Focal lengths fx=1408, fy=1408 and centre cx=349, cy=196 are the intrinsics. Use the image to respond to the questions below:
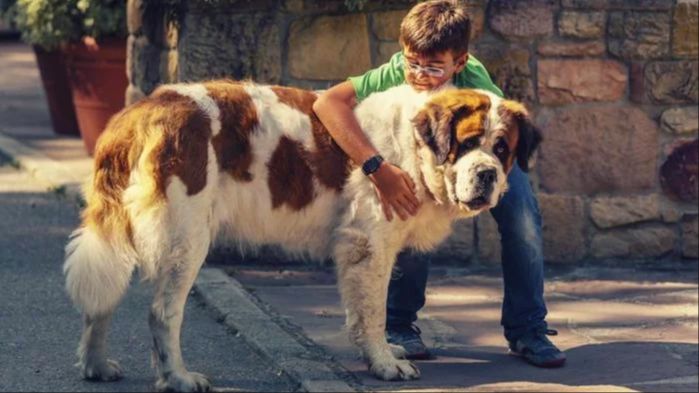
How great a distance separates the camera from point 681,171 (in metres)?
7.59

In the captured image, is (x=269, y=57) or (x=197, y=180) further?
(x=269, y=57)

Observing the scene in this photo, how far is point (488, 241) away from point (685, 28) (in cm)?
154

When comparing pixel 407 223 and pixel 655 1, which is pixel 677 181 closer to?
pixel 655 1

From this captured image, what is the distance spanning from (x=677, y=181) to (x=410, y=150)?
102 inches

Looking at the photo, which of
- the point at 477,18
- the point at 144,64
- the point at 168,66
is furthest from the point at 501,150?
the point at 144,64

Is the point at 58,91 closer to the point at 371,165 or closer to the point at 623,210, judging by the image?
the point at 623,210

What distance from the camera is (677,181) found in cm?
760

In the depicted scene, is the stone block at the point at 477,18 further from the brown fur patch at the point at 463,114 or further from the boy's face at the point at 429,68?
the brown fur patch at the point at 463,114

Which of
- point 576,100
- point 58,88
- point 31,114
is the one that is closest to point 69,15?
point 58,88

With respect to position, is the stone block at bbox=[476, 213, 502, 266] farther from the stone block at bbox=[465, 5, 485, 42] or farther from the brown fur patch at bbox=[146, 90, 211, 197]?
the brown fur patch at bbox=[146, 90, 211, 197]

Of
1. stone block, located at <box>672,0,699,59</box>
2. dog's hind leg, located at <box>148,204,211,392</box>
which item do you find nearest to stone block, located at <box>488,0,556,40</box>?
stone block, located at <box>672,0,699,59</box>

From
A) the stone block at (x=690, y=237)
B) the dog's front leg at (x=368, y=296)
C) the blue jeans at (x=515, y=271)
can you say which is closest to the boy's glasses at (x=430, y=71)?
the blue jeans at (x=515, y=271)

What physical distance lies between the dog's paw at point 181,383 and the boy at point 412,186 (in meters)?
0.97

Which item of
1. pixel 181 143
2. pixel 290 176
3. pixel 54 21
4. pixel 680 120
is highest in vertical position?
pixel 181 143
